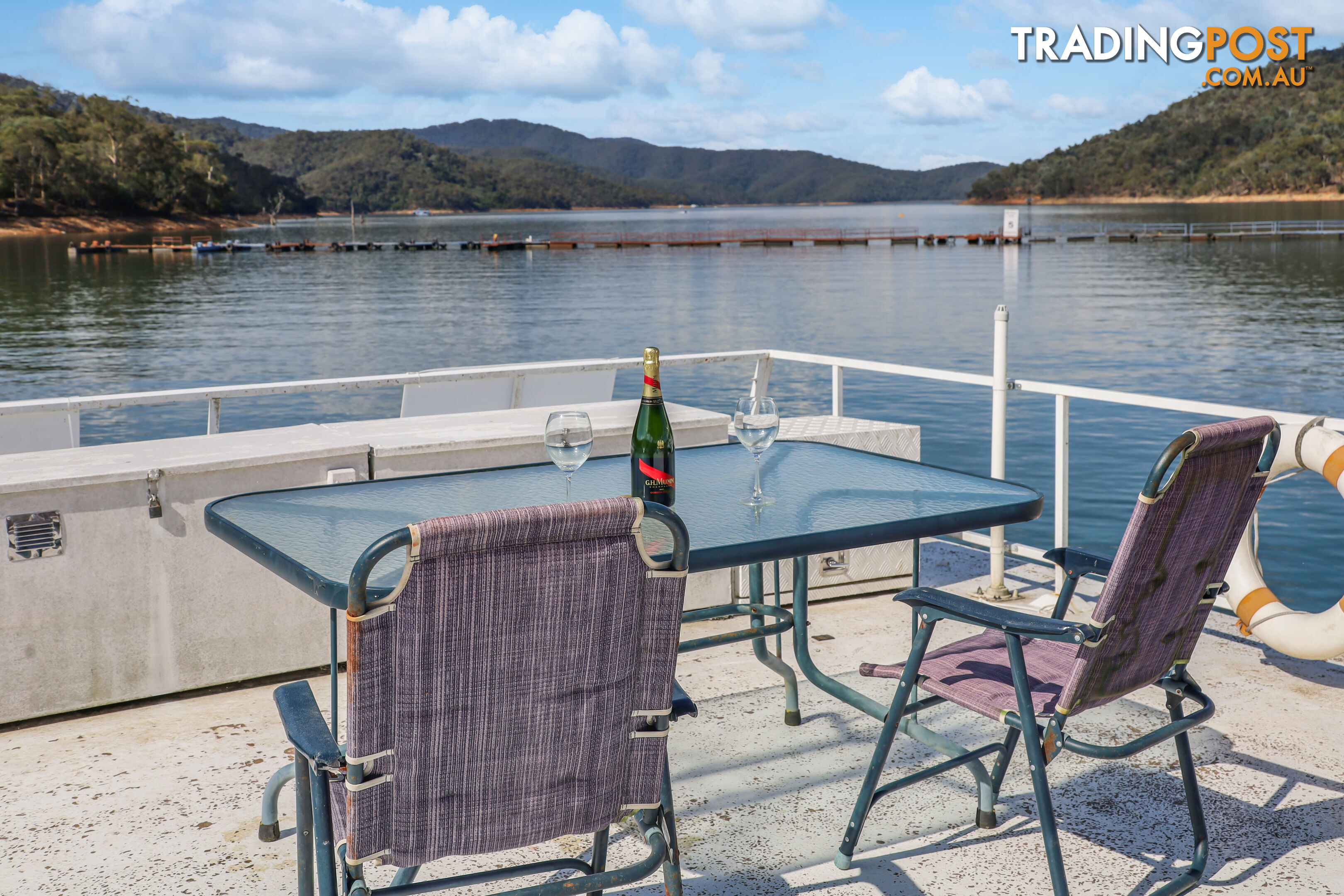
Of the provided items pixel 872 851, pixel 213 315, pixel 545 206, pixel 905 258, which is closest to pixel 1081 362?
pixel 872 851

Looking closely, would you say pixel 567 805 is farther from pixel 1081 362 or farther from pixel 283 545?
pixel 1081 362

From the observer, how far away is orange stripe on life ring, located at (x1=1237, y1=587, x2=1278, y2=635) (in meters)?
3.24

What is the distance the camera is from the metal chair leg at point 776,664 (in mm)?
2908

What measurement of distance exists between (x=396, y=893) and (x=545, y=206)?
169714 millimetres

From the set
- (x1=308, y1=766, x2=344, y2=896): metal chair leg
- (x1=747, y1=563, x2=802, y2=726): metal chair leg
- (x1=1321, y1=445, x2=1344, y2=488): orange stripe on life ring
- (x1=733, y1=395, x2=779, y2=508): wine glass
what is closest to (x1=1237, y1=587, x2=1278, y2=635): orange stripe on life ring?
(x1=1321, y1=445, x2=1344, y2=488): orange stripe on life ring

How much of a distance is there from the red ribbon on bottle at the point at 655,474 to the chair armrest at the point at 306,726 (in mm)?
758

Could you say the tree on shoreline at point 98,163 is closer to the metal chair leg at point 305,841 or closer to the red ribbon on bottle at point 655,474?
the red ribbon on bottle at point 655,474

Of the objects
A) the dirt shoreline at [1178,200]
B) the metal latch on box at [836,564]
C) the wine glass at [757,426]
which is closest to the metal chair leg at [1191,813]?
the wine glass at [757,426]

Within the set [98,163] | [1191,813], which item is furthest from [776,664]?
[98,163]

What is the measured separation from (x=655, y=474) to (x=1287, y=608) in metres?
2.06

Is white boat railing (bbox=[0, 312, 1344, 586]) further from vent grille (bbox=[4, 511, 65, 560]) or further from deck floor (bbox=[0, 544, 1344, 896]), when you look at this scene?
deck floor (bbox=[0, 544, 1344, 896])

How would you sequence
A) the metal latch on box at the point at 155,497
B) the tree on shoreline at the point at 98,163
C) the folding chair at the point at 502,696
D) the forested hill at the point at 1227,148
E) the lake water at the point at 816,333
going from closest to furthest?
the folding chair at the point at 502,696 < the metal latch on box at the point at 155,497 < the lake water at the point at 816,333 < the tree on shoreline at the point at 98,163 < the forested hill at the point at 1227,148

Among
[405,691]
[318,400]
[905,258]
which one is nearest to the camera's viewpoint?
[405,691]

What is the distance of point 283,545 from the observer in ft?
6.32
